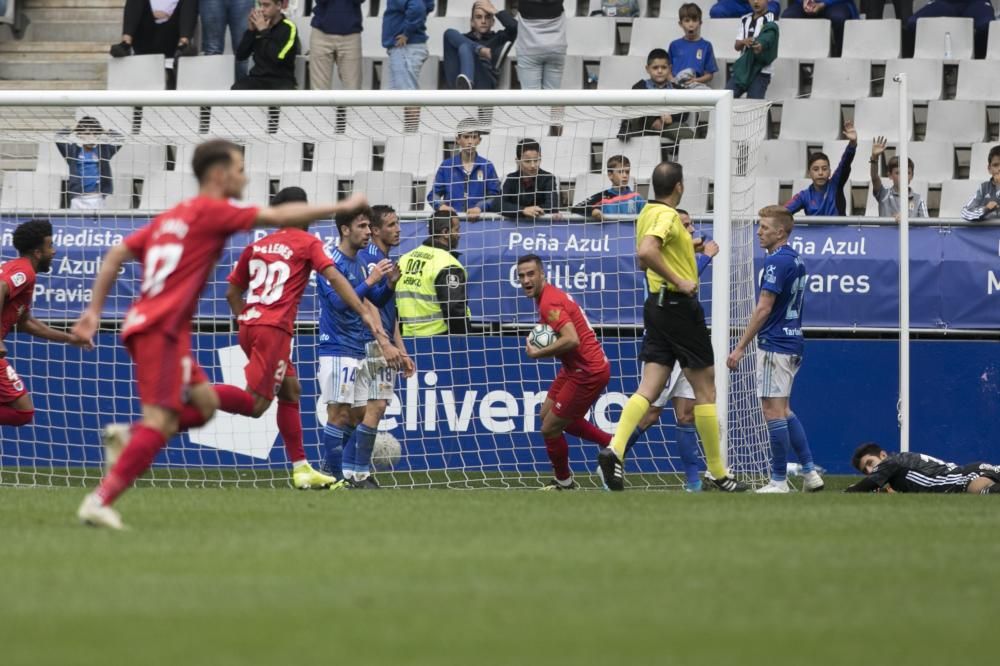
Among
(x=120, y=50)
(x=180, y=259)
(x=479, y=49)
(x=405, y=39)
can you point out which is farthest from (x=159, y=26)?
(x=180, y=259)

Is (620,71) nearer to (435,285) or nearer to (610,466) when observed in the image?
(435,285)

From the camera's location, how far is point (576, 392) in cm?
1147

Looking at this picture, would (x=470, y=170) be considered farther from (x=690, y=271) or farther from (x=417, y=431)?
(x=690, y=271)

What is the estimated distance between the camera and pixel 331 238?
13.8m

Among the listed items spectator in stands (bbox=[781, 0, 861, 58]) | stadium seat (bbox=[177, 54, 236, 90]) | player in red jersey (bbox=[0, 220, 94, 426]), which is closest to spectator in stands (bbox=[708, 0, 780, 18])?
spectator in stands (bbox=[781, 0, 861, 58])

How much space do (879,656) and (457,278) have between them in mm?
9495

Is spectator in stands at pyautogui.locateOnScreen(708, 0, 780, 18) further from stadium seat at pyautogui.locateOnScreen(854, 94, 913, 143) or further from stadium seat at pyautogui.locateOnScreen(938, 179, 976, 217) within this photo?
stadium seat at pyautogui.locateOnScreen(938, 179, 976, 217)

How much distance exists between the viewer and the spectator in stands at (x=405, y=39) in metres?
17.0

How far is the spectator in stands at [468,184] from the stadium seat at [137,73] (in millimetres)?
5448

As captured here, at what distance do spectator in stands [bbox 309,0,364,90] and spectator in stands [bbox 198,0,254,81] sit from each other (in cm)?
126

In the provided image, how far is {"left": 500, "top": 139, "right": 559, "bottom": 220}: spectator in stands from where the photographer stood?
13.6 meters

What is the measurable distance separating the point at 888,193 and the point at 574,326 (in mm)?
4968

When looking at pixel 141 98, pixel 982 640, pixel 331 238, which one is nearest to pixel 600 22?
pixel 331 238

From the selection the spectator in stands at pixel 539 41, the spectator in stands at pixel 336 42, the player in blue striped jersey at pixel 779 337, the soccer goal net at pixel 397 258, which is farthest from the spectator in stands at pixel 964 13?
the player in blue striped jersey at pixel 779 337
